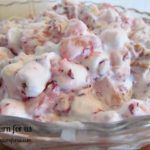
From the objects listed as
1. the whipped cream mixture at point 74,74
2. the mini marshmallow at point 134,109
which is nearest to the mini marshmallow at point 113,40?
the whipped cream mixture at point 74,74

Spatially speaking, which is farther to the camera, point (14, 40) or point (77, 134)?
point (14, 40)

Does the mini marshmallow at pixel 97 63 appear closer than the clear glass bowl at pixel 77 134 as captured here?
No

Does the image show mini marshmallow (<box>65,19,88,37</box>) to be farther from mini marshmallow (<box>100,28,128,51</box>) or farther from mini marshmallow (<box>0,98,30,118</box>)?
mini marshmallow (<box>0,98,30,118</box>)

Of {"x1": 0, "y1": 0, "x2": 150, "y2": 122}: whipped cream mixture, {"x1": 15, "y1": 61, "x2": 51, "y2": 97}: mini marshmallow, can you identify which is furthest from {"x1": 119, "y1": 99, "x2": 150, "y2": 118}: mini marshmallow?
{"x1": 15, "y1": 61, "x2": 51, "y2": 97}: mini marshmallow

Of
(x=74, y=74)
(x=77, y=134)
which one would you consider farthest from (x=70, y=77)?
(x=77, y=134)

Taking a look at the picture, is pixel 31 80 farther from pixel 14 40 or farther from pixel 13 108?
pixel 14 40

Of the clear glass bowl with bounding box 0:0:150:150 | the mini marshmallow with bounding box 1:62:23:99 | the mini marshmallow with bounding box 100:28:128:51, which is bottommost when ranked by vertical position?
the clear glass bowl with bounding box 0:0:150:150

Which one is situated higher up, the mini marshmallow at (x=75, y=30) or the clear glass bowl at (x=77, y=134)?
the mini marshmallow at (x=75, y=30)

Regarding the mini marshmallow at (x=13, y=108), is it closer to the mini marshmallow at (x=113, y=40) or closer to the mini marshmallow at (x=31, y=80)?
the mini marshmallow at (x=31, y=80)
